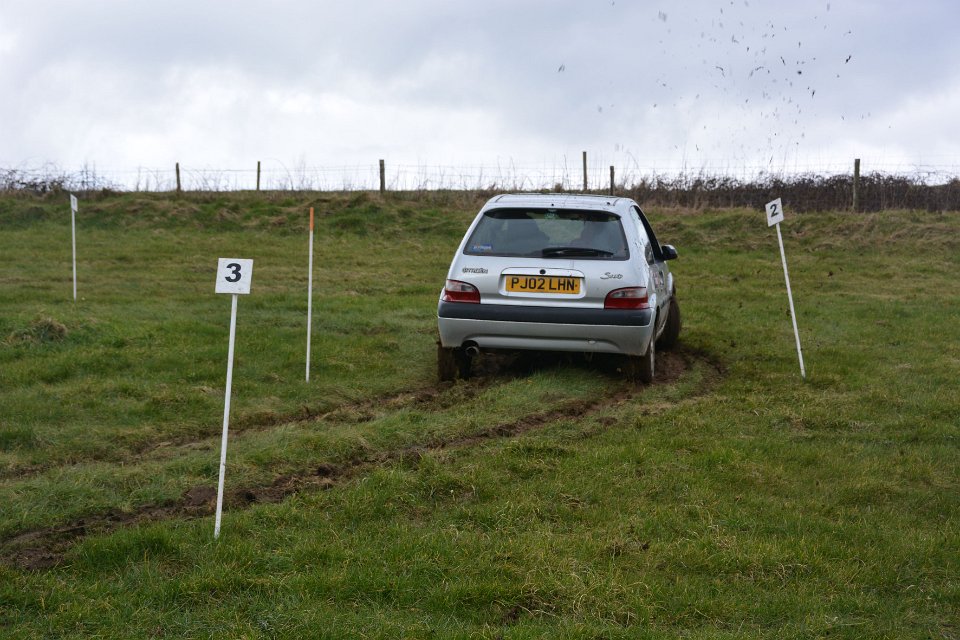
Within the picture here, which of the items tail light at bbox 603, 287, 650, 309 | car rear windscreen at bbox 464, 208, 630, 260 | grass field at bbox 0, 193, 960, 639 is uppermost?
car rear windscreen at bbox 464, 208, 630, 260

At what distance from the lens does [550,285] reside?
8320 millimetres

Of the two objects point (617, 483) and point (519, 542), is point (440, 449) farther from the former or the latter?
point (519, 542)

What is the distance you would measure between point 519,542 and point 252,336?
6.90 meters

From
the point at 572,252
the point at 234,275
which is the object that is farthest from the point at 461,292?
the point at 234,275

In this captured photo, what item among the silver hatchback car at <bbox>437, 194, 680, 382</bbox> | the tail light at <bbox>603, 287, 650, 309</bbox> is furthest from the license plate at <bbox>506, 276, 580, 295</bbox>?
the tail light at <bbox>603, 287, 650, 309</bbox>

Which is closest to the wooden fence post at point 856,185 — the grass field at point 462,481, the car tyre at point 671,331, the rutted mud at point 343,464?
the grass field at point 462,481

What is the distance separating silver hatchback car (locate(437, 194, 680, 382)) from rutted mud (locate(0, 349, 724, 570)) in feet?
1.70

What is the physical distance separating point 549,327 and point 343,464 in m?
2.71

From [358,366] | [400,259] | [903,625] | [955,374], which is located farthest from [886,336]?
[400,259]

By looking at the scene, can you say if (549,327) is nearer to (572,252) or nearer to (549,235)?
(572,252)

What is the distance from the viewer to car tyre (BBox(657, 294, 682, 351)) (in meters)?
10.8

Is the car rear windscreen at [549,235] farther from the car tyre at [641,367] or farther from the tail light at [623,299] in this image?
the car tyre at [641,367]

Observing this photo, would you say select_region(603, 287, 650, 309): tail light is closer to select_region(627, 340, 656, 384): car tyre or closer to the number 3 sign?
select_region(627, 340, 656, 384): car tyre

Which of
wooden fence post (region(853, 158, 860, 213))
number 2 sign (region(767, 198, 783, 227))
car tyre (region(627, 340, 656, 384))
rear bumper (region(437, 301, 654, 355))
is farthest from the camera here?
wooden fence post (region(853, 158, 860, 213))
